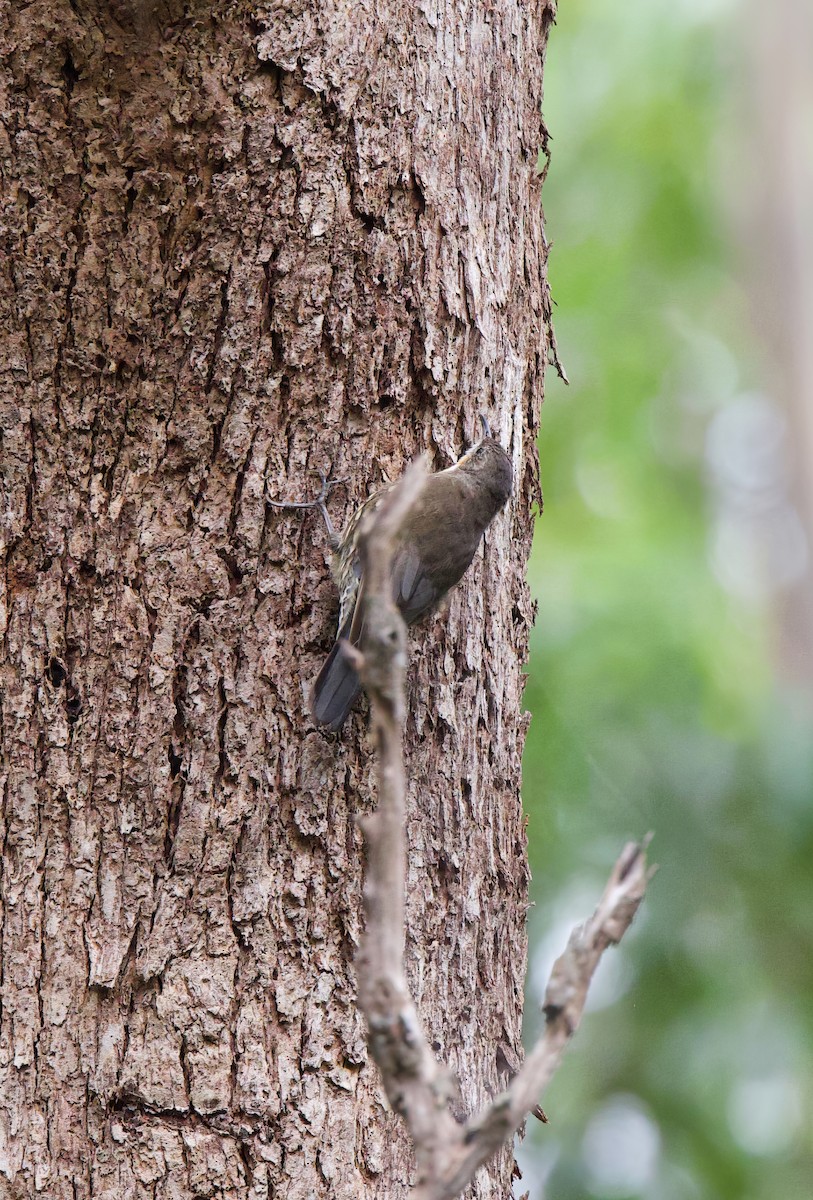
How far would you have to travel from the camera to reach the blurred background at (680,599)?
13.2 ft

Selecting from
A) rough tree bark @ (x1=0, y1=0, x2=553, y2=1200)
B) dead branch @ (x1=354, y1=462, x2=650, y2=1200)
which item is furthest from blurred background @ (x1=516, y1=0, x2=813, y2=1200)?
dead branch @ (x1=354, y1=462, x2=650, y2=1200)

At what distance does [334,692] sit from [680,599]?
9.65 ft

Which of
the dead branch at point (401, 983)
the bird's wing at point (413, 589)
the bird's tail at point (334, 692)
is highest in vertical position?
the bird's wing at point (413, 589)

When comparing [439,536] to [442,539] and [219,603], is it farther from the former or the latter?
[219,603]

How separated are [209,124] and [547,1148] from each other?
3694 millimetres

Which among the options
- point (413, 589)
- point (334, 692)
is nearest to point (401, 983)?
point (334, 692)

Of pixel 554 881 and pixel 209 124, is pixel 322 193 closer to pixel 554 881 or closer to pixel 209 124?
pixel 209 124

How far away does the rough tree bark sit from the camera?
5.70 ft

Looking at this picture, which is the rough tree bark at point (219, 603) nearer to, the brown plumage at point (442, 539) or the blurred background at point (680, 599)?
the brown plumage at point (442, 539)

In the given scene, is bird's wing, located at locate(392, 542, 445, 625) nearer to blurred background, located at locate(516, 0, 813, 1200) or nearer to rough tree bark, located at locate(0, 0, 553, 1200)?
rough tree bark, located at locate(0, 0, 553, 1200)

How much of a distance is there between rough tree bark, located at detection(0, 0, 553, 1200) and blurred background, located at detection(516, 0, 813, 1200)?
1.65m

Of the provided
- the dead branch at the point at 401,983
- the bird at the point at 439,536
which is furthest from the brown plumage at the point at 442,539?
→ the dead branch at the point at 401,983

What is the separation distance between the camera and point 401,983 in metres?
1.03

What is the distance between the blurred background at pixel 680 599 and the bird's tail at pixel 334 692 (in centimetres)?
186
